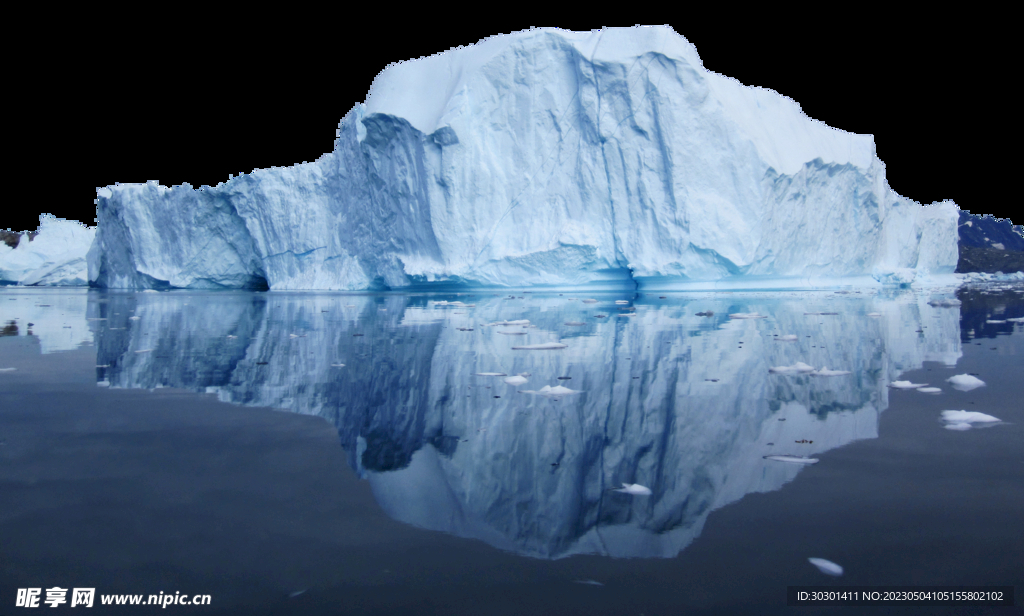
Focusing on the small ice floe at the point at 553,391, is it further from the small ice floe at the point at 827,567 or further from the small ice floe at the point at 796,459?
the small ice floe at the point at 827,567

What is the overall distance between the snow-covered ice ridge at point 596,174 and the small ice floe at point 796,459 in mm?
10126

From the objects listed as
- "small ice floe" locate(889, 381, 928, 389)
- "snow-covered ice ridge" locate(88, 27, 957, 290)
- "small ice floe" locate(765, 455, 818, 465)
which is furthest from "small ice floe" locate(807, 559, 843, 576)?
"snow-covered ice ridge" locate(88, 27, 957, 290)

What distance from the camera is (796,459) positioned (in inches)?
76.2

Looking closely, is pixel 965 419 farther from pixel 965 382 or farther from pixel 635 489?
pixel 635 489

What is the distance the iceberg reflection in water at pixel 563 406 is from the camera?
1.59 m

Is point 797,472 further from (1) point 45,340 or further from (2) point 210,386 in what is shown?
(1) point 45,340

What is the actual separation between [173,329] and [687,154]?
9.21 meters

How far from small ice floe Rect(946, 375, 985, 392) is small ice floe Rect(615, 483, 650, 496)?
2188 mm

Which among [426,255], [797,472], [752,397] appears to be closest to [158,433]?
[797,472]

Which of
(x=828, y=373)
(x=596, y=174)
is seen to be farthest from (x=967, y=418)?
(x=596, y=174)

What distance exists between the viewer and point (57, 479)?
5.89 feet

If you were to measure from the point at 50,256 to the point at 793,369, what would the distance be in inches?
1244

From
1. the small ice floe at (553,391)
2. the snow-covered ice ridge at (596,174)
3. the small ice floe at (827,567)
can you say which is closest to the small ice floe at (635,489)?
the small ice floe at (827,567)

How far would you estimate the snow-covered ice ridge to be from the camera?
38.5ft
